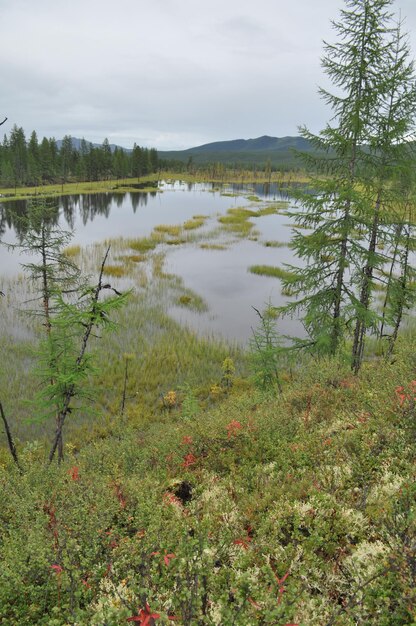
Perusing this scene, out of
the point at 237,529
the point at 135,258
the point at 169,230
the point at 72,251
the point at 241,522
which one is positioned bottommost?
the point at 135,258

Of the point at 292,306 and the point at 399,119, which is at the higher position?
the point at 399,119

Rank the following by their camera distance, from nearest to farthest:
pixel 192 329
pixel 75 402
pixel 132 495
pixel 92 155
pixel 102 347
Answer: pixel 132 495
pixel 75 402
pixel 102 347
pixel 192 329
pixel 92 155

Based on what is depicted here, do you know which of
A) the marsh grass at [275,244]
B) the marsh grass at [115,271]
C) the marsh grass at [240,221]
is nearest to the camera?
the marsh grass at [115,271]

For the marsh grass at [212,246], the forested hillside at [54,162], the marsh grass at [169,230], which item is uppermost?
the forested hillside at [54,162]

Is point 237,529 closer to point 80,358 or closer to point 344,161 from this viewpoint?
point 80,358

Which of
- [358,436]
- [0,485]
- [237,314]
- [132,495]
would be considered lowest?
[237,314]

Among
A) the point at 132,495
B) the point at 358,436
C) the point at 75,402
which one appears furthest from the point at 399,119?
the point at 75,402

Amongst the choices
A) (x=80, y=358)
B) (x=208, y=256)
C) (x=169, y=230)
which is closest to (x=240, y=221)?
(x=169, y=230)

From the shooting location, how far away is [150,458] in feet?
23.9

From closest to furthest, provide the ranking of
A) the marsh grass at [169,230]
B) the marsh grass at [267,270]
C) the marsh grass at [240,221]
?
1. the marsh grass at [267,270]
2. the marsh grass at [169,230]
3. the marsh grass at [240,221]

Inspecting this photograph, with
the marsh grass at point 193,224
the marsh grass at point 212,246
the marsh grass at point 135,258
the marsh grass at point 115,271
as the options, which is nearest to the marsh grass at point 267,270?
the marsh grass at point 212,246

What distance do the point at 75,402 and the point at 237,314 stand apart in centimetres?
1303

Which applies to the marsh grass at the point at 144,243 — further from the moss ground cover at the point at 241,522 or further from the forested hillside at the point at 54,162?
the forested hillside at the point at 54,162

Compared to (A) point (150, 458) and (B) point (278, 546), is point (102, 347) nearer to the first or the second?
(A) point (150, 458)
